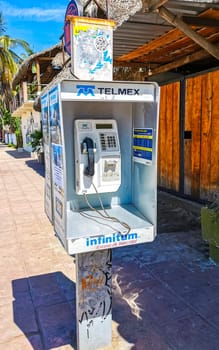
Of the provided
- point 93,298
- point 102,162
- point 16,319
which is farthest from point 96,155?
point 16,319

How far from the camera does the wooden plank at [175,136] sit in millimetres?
5500

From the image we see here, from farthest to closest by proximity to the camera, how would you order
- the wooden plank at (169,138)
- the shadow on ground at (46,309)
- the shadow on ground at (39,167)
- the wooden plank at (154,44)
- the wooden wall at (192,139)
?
the shadow on ground at (39,167), the wooden plank at (169,138), the wooden wall at (192,139), the wooden plank at (154,44), the shadow on ground at (46,309)

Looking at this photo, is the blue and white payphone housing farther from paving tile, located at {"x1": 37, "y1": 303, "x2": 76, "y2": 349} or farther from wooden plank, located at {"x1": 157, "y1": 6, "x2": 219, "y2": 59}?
wooden plank, located at {"x1": 157, "y1": 6, "x2": 219, "y2": 59}

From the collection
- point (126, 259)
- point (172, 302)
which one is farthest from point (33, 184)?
point (172, 302)

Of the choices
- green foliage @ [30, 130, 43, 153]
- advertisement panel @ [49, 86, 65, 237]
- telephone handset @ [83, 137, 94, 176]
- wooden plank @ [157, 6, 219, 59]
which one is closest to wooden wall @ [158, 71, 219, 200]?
wooden plank @ [157, 6, 219, 59]

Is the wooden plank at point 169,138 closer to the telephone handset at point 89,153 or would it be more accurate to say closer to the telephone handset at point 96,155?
the telephone handset at point 96,155

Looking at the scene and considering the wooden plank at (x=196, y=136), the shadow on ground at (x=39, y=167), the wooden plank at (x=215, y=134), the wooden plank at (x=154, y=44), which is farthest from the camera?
the shadow on ground at (x=39, y=167)

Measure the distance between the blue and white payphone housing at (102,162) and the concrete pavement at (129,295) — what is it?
2.62ft

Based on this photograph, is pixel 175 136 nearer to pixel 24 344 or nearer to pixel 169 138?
pixel 169 138

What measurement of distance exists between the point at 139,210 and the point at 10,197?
16.9 feet

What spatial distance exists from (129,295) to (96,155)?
1.37 metres

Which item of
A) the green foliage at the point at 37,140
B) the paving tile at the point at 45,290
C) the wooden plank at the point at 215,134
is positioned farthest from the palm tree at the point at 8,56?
the paving tile at the point at 45,290

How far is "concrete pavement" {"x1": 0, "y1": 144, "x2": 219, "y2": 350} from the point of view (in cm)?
216

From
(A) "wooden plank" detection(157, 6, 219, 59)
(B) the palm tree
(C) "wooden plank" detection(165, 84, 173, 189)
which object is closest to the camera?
(A) "wooden plank" detection(157, 6, 219, 59)
